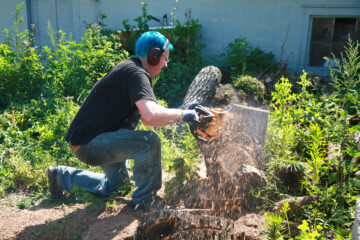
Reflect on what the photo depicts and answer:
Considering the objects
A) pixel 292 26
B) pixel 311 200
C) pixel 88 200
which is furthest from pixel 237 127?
pixel 292 26

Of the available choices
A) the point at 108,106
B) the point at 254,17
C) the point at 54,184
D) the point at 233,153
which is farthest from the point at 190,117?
the point at 254,17

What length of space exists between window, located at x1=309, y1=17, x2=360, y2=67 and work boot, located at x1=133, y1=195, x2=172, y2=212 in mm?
6478

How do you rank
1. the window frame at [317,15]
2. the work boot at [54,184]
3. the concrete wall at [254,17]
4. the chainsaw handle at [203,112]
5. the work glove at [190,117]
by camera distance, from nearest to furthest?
the work glove at [190,117] → the chainsaw handle at [203,112] → the work boot at [54,184] → the window frame at [317,15] → the concrete wall at [254,17]

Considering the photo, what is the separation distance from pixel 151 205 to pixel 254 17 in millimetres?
6434

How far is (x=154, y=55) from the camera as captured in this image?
3.18 m

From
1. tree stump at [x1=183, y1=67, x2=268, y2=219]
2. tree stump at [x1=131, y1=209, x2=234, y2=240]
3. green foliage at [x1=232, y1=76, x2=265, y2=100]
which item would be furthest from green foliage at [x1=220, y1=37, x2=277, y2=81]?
tree stump at [x1=131, y1=209, x2=234, y2=240]

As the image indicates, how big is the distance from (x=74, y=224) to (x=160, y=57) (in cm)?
168

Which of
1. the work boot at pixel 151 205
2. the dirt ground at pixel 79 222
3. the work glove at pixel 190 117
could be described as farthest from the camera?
the work boot at pixel 151 205

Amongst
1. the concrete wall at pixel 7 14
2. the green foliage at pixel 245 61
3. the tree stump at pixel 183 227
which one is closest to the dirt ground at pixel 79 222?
the tree stump at pixel 183 227

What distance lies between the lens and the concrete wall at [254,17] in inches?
320

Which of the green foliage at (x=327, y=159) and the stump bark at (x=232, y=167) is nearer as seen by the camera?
the green foliage at (x=327, y=159)

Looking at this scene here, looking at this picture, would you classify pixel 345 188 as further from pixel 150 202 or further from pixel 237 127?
pixel 150 202

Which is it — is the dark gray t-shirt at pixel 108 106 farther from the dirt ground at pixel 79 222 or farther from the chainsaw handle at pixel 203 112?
the dirt ground at pixel 79 222

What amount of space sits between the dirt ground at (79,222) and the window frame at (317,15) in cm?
610
